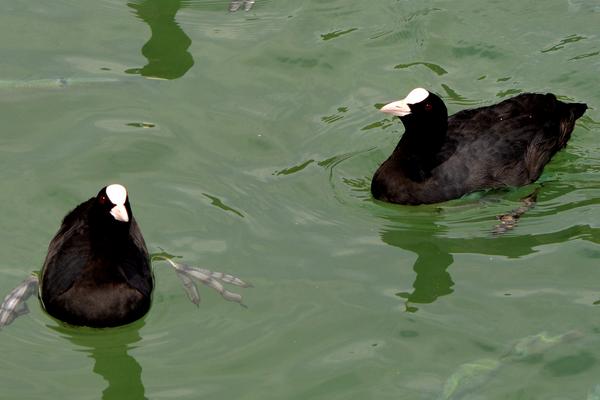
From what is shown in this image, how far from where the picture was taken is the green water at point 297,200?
8.21 meters

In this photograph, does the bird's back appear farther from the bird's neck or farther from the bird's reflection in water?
the bird's reflection in water

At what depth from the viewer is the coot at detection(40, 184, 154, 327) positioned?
27.5 ft

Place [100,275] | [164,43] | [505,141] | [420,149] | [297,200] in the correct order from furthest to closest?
[164,43]
[505,141]
[420,149]
[297,200]
[100,275]

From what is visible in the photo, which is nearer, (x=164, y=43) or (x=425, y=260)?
(x=425, y=260)

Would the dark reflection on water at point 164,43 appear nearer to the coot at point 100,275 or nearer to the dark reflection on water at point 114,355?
the coot at point 100,275

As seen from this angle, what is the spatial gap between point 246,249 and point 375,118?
2.31 metres

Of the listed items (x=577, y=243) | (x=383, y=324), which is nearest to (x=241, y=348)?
(x=383, y=324)

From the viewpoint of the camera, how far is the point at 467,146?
408 inches

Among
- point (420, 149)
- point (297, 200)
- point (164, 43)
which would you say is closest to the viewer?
point (297, 200)

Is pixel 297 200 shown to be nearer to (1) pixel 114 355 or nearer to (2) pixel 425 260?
(2) pixel 425 260

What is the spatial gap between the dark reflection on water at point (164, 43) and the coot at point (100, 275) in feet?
10.8

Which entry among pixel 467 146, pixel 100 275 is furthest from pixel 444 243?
pixel 100 275

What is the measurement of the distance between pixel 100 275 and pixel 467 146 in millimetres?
3359

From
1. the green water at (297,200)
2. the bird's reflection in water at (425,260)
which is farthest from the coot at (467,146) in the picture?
the bird's reflection in water at (425,260)
